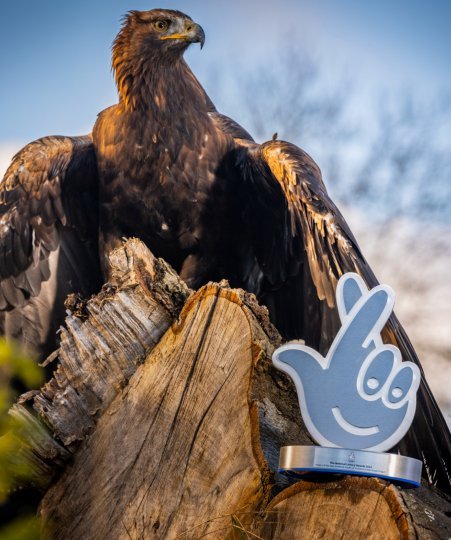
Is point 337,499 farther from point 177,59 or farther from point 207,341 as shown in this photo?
point 177,59

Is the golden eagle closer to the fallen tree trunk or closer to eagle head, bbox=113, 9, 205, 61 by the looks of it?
eagle head, bbox=113, 9, 205, 61

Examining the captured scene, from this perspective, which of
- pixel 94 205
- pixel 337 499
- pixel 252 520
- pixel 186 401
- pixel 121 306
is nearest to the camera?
pixel 337 499

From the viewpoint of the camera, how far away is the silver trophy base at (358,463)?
1540mm

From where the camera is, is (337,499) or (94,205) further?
(94,205)

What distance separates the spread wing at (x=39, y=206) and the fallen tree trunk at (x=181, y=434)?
965 mm

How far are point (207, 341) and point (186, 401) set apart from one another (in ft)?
0.52

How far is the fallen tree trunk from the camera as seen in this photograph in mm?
1576

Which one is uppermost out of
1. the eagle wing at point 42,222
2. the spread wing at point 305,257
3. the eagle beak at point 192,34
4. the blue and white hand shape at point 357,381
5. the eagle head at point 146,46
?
the eagle beak at point 192,34

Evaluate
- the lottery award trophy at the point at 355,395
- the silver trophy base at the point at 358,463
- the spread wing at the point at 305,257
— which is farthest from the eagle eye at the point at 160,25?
the silver trophy base at the point at 358,463

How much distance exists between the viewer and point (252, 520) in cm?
167

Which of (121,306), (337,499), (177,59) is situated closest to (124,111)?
(177,59)

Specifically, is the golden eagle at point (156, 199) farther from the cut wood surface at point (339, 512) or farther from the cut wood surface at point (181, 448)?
the cut wood surface at point (339, 512)

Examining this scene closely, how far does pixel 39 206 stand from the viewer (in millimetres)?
3195

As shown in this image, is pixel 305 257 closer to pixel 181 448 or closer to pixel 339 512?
pixel 181 448
